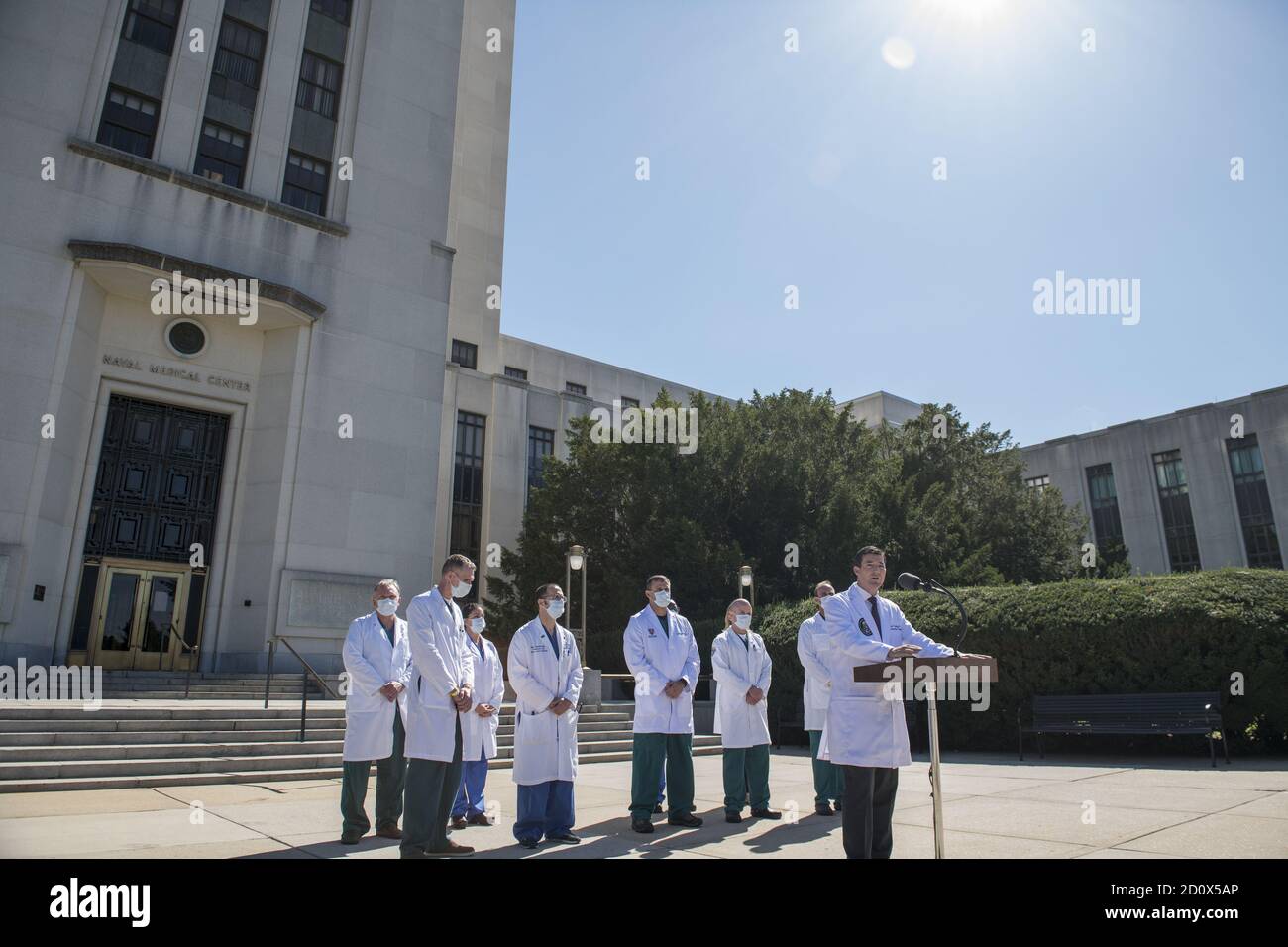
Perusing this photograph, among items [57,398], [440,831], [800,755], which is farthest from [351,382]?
[440,831]

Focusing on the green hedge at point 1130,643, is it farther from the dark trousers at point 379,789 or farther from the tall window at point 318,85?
the tall window at point 318,85

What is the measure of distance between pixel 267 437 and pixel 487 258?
767 inches

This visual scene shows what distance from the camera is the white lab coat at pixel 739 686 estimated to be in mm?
7977

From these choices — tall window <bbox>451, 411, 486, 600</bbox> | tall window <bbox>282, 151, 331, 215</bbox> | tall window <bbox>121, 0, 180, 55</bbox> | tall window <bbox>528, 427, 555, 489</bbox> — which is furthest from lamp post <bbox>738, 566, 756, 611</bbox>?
tall window <bbox>121, 0, 180, 55</bbox>

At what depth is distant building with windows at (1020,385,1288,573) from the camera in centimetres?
4084

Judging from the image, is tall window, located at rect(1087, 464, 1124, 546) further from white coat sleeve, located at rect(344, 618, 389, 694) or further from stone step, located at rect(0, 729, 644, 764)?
white coat sleeve, located at rect(344, 618, 389, 694)

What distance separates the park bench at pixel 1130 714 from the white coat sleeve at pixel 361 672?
9.98m

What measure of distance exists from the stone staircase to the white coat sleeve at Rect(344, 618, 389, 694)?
5.01m

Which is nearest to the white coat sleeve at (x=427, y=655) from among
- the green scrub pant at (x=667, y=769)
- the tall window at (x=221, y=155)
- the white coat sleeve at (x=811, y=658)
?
Answer: the green scrub pant at (x=667, y=769)

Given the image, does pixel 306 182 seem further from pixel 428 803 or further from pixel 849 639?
pixel 849 639
